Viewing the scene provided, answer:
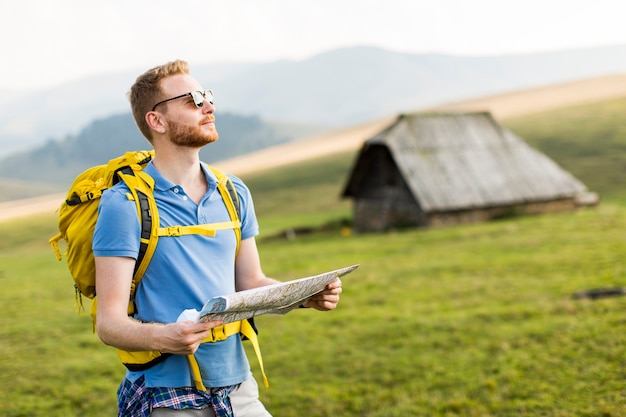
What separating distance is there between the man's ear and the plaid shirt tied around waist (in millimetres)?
1232

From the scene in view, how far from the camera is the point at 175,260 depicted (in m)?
3.37

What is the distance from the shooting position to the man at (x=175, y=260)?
10.5 feet

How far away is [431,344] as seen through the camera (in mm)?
10055

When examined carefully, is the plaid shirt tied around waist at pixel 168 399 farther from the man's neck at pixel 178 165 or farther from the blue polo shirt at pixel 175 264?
the man's neck at pixel 178 165

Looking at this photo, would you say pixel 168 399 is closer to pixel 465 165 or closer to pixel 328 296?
pixel 328 296

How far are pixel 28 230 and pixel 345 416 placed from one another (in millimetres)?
45680

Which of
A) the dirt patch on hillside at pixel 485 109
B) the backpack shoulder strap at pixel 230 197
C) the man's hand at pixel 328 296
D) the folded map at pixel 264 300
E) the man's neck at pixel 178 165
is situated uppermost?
the man's neck at pixel 178 165

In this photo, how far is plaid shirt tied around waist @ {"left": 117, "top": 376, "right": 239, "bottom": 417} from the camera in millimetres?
3389

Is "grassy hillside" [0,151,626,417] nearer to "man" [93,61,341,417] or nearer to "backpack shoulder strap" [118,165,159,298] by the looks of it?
"man" [93,61,341,417]

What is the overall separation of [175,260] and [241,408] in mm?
851

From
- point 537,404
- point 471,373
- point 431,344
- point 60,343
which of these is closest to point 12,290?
point 60,343

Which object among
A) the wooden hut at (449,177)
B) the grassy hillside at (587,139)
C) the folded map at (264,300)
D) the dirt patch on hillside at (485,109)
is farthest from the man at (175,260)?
the dirt patch on hillside at (485,109)

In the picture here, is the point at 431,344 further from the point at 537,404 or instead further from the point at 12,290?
the point at 12,290

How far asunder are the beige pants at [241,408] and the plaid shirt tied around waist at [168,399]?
27mm
